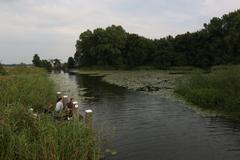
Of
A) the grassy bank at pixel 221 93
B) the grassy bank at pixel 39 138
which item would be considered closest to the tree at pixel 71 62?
the grassy bank at pixel 221 93

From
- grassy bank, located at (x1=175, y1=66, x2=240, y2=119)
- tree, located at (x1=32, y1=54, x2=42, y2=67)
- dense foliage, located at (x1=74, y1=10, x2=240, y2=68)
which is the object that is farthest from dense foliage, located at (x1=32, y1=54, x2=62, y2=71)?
grassy bank, located at (x1=175, y1=66, x2=240, y2=119)

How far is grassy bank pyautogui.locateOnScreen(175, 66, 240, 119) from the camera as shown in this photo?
21.8 meters

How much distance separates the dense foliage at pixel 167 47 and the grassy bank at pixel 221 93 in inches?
1793

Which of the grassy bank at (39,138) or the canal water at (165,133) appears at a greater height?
the grassy bank at (39,138)

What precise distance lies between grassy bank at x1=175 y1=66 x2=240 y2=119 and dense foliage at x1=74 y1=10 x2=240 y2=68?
4555 centimetres

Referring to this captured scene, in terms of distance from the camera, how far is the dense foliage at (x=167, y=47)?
75.7 metres

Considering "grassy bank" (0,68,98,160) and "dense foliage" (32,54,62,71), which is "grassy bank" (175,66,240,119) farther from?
"dense foliage" (32,54,62,71)

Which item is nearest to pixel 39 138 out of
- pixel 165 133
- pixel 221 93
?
pixel 165 133

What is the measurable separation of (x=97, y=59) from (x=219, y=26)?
37.9 meters

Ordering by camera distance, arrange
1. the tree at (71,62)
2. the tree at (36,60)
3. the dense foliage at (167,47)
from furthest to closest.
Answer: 1. the tree at (71,62)
2. the tree at (36,60)
3. the dense foliage at (167,47)

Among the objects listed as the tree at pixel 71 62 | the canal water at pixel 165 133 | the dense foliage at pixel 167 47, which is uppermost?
the dense foliage at pixel 167 47

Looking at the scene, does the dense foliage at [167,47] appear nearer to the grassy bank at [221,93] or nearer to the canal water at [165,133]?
the grassy bank at [221,93]

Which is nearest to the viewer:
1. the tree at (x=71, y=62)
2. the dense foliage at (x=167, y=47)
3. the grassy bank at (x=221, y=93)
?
the grassy bank at (x=221, y=93)

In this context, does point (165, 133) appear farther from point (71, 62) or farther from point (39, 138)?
point (71, 62)
